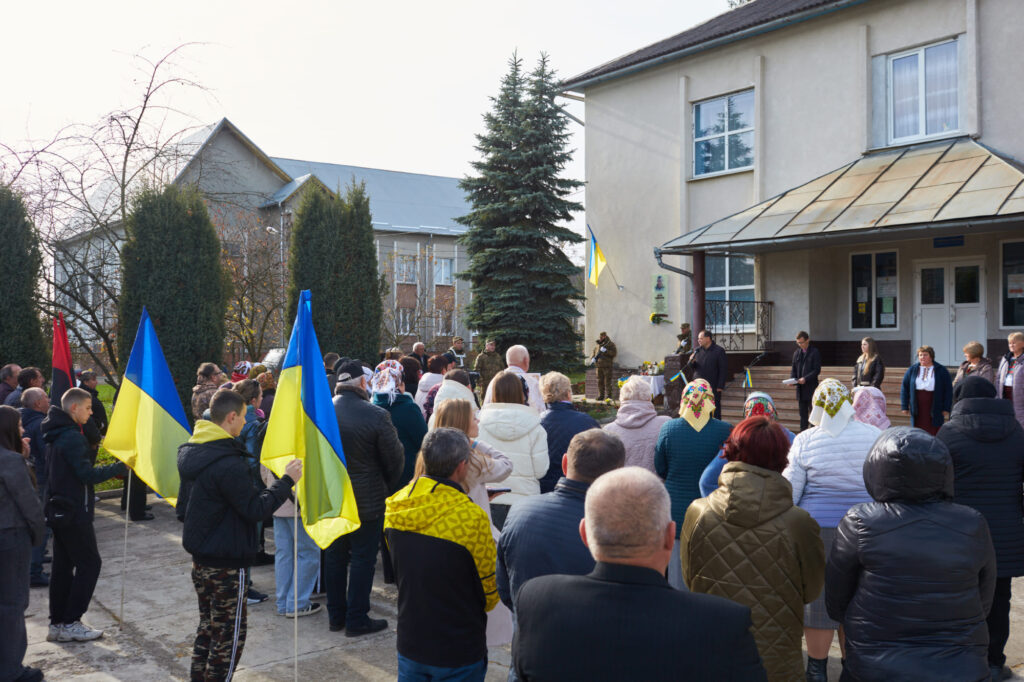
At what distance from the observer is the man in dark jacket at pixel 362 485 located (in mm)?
5812

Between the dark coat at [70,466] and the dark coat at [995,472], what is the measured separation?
583 cm

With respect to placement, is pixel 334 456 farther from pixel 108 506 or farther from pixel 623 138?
pixel 623 138

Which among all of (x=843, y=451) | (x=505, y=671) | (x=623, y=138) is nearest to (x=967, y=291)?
(x=623, y=138)

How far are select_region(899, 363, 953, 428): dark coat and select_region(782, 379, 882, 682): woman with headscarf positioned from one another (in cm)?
736

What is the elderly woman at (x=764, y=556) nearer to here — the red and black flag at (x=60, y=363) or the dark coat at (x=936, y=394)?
the red and black flag at (x=60, y=363)

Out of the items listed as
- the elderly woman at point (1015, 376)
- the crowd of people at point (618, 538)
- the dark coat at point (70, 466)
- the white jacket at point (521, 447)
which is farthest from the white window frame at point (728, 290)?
the dark coat at point (70, 466)

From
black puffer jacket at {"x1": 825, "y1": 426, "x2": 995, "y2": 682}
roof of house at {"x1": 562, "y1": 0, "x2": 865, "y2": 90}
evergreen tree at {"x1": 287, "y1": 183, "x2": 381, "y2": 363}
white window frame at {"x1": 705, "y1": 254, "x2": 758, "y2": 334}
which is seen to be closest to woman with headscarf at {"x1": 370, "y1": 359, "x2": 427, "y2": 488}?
black puffer jacket at {"x1": 825, "y1": 426, "x2": 995, "y2": 682}

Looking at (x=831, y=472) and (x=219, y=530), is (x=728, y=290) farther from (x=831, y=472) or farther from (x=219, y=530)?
(x=219, y=530)

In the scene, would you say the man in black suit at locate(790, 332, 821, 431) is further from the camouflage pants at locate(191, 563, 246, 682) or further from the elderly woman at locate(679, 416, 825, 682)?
the camouflage pants at locate(191, 563, 246, 682)

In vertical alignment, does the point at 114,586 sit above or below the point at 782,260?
below

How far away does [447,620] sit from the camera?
136 inches

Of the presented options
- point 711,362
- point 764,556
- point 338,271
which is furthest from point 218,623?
point 711,362

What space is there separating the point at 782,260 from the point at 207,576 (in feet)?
53.2

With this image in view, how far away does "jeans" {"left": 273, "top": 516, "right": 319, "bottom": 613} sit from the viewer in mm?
6410
